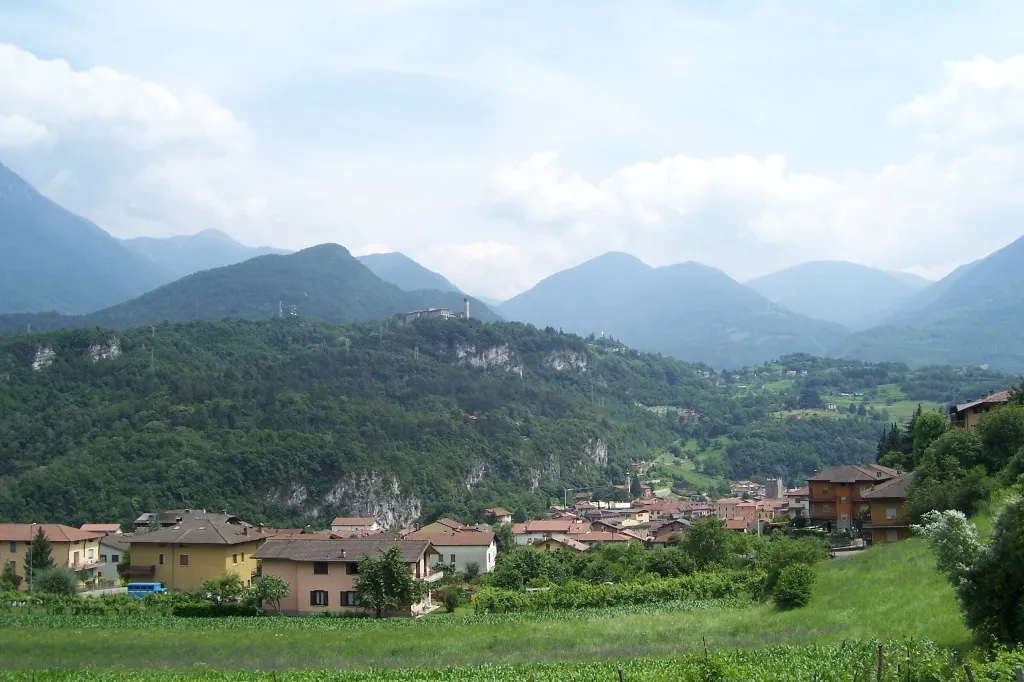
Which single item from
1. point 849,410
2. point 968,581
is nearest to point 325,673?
point 968,581

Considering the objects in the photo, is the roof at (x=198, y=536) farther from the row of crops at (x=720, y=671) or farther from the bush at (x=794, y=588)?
the bush at (x=794, y=588)

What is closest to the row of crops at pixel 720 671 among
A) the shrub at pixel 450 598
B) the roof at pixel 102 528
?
the shrub at pixel 450 598

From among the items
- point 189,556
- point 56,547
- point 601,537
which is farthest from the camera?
point 601,537

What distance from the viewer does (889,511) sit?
1797 inches

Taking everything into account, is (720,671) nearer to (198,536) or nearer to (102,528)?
(198,536)

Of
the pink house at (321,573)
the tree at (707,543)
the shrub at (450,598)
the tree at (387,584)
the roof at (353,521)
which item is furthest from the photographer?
the roof at (353,521)

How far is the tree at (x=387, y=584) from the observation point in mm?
37781

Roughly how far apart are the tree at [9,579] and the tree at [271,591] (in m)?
19.6

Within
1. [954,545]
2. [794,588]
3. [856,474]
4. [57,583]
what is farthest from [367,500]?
[954,545]

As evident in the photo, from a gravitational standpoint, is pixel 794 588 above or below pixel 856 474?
below

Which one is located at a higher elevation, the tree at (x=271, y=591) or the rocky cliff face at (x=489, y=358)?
the rocky cliff face at (x=489, y=358)

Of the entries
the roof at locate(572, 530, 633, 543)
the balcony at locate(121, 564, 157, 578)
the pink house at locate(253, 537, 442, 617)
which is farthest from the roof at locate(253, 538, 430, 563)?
the roof at locate(572, 530, 633, 543)

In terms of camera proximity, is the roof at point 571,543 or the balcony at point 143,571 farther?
the roof at point 571,543

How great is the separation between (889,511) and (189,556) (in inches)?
1432
